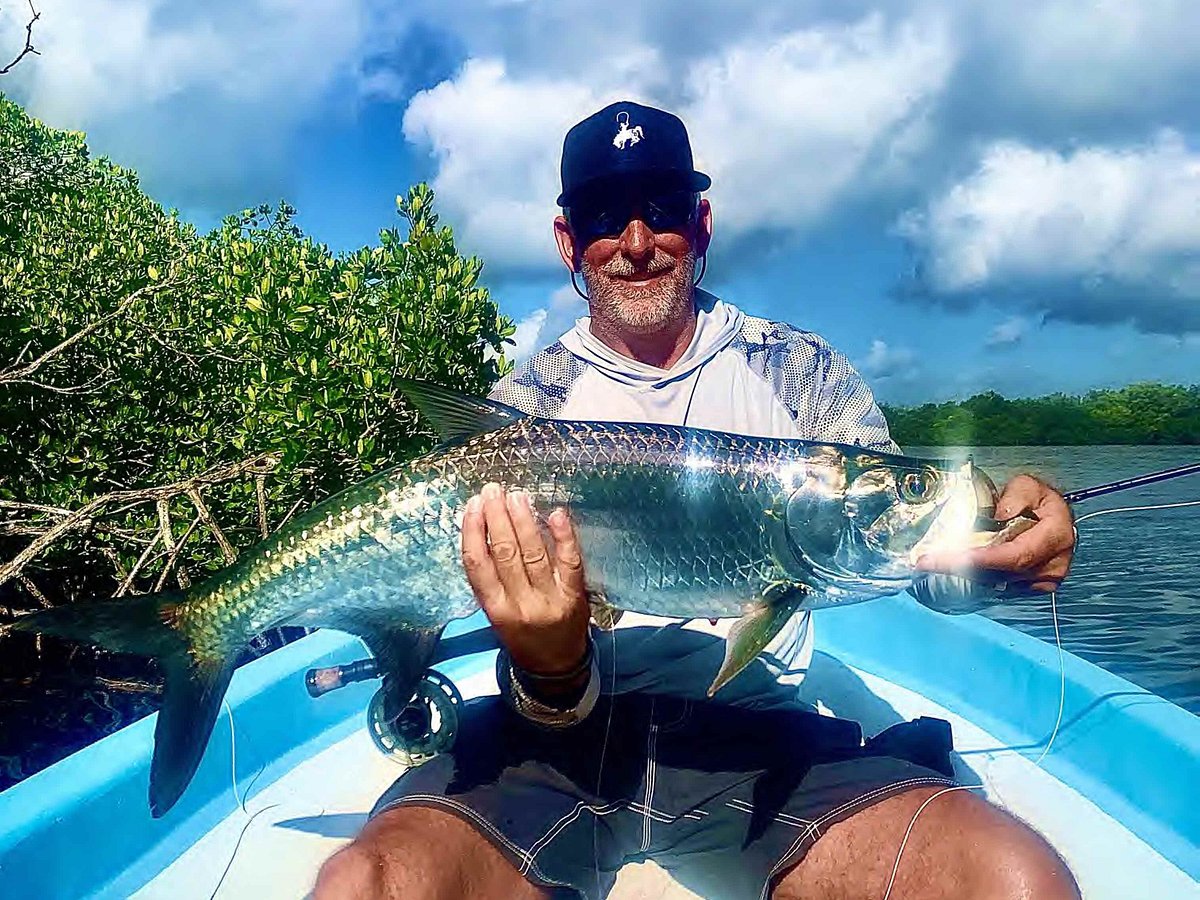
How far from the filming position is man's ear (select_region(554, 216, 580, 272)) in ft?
11.9

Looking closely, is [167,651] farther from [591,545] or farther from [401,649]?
[591,545]

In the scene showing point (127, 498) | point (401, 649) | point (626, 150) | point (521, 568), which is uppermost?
point (626, 150)

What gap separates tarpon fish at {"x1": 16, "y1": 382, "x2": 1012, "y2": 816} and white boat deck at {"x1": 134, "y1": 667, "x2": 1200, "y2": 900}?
0.80 m

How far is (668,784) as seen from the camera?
265cm

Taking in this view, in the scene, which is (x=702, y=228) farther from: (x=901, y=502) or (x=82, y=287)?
(x=82, y=287)

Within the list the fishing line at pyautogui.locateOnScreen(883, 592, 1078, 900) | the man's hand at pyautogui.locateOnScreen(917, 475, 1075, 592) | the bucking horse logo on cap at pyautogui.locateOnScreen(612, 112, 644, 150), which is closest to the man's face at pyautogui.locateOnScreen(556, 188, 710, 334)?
the bucking horse logo on cap at pyautogui.locateOnScreen(612, 112, 644, 150)

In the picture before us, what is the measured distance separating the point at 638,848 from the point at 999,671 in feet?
6.53

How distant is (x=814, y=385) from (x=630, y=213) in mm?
977

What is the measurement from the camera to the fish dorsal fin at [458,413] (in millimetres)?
2508

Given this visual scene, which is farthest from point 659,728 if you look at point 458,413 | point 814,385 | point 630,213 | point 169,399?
point 169,399

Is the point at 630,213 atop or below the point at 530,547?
atop

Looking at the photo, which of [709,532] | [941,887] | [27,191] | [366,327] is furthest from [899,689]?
[27,191]

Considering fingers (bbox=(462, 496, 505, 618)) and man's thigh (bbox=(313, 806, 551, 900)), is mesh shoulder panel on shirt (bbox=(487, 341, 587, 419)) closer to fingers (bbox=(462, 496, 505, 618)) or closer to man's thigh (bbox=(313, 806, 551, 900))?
fingers (bbox=(462, 496, 505, 618))

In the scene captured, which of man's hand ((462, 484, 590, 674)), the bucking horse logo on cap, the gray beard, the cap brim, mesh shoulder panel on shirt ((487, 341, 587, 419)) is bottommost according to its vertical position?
man's hand ((462, 484, 590, 674))
